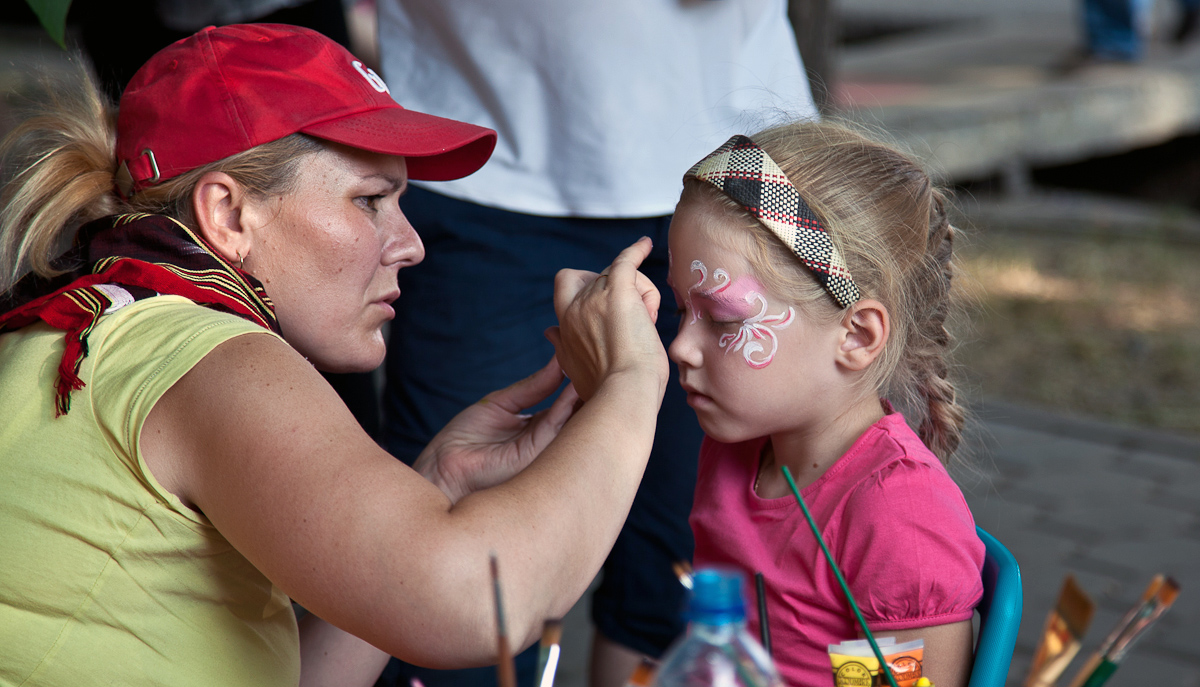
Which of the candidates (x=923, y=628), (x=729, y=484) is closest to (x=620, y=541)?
(x=729, y=484)

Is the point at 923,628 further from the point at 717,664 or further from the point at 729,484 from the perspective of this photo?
the point at 717,664

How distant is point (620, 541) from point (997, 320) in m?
3.77

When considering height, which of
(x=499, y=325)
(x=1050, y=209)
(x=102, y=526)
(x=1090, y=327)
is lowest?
(x=1050, y=209)

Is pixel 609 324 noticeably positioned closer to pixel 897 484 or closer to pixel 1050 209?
pixel 897 484

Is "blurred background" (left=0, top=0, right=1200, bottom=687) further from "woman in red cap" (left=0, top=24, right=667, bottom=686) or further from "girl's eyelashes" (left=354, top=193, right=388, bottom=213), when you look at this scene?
"girl's eyelashes" (left=354, top=193, right=388, bottom=213)

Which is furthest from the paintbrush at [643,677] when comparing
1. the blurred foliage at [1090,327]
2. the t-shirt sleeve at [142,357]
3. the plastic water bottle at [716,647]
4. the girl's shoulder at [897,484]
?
the blurred foliage at [1090,327]

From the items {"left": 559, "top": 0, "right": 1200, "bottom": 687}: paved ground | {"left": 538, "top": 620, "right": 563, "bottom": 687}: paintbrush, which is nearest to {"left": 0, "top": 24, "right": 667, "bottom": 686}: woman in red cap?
{"left": 538, "top": 620, "right": 563, "bottom": 687}: paintbrush

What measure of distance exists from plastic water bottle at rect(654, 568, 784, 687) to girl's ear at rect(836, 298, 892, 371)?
0.78 m

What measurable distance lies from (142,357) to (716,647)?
689mm

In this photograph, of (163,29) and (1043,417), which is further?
(1043,417)

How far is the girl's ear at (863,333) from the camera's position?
60.7 inches

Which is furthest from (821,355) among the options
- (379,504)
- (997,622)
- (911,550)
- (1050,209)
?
(1050,209)

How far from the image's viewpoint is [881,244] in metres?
1.55

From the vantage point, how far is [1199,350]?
4.89m
